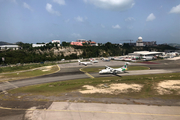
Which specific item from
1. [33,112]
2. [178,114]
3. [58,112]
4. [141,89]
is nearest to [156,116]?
[178,114]

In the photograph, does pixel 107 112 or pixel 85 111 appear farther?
pixel 85 111

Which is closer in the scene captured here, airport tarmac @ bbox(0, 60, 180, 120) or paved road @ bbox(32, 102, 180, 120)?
paved road @ bbox(32, 102, 180, 120)

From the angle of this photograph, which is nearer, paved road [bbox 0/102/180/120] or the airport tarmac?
paved road [bbox 0/102/180/120]

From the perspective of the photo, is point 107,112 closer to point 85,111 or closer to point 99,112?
point 99,112

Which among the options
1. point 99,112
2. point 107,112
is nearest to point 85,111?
point 99,112

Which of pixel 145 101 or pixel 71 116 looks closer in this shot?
pixel 71 116

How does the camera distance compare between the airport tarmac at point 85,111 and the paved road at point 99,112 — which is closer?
the paved road at point 99,112

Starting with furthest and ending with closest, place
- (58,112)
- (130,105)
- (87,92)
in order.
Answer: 1. (87,92)
2. (130,105)
3. (58,112)

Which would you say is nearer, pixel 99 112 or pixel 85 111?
pixel 99 112

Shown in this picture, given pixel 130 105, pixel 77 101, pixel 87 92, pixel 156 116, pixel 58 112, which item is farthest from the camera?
pixel 87 92

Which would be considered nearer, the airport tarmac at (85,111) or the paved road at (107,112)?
the paved road at (107,112)

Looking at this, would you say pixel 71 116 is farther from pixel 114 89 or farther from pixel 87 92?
pixel 114 89
